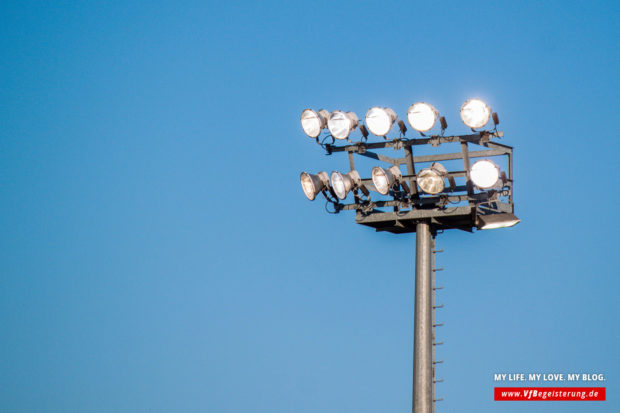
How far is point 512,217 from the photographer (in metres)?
23.5

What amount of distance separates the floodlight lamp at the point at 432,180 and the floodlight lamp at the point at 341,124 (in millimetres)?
Result: 2385

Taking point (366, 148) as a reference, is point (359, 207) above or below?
below

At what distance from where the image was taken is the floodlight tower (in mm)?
22953

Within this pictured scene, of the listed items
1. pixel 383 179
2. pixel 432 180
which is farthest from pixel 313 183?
pixel 432 180

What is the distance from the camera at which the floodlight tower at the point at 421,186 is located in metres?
23.0

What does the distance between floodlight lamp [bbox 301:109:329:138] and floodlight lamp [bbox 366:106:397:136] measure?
132 cm

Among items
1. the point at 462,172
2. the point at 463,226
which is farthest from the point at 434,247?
the point at 462,172

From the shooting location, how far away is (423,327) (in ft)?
78.1

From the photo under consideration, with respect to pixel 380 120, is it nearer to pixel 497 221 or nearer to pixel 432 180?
pixel 432 180

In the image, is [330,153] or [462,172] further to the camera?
[330,153]

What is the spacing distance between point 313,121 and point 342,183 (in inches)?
72.2

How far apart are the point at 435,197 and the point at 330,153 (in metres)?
3.13

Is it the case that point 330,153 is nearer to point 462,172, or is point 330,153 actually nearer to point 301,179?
point 301,179

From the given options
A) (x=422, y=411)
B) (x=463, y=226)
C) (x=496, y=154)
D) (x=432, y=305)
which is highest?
(x=496, y=154)
